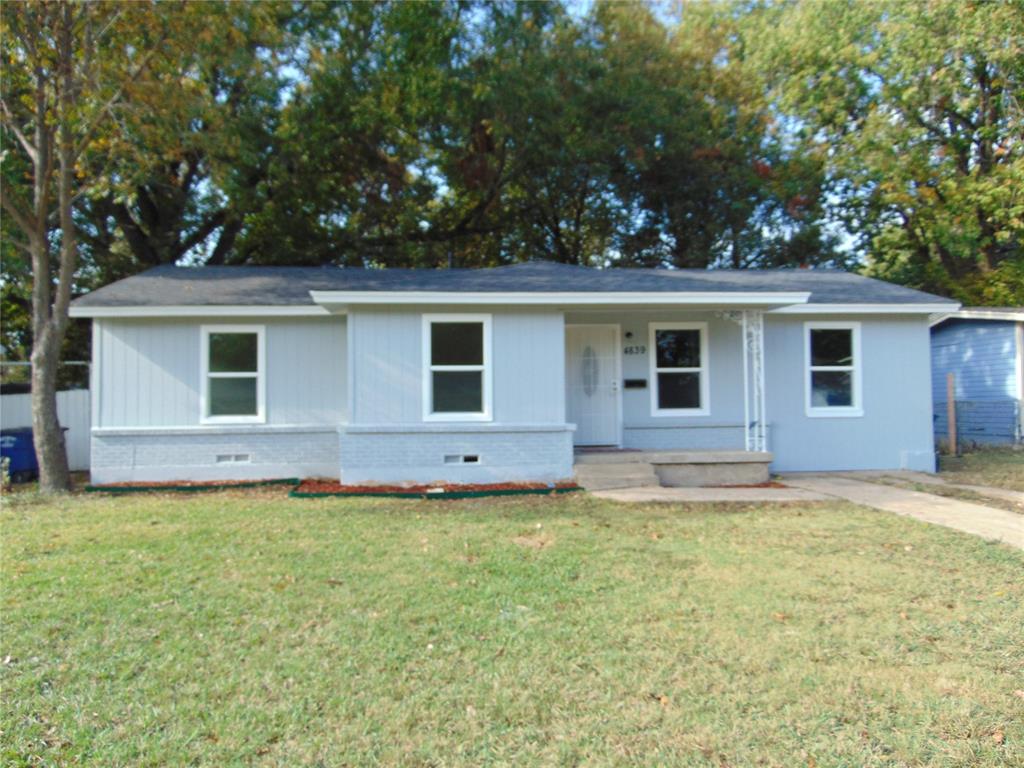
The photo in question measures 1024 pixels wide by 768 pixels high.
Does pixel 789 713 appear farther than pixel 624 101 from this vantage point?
No

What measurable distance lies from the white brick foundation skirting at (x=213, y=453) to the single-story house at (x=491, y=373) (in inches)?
0.9

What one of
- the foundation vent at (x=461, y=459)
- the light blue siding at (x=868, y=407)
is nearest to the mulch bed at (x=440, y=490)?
the foundation vent at (x=461, y=459)

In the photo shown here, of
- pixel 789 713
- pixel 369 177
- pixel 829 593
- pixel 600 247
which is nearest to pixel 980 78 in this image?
pixel 600 247

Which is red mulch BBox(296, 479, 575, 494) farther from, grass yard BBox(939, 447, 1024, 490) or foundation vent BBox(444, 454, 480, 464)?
grass yard BBox(939, 447, 1024, 490)

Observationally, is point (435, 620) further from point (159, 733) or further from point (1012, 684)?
point (1012, 684)

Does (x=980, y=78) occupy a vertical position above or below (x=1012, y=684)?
above

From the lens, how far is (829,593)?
461cm

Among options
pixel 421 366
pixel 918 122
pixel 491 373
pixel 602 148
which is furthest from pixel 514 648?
pixel 918 122

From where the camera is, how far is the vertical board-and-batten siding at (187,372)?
1007 centimetres

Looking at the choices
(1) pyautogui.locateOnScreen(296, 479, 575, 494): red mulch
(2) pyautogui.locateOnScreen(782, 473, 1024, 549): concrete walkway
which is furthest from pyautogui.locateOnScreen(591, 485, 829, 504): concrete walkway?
(1) pyautogui.locateOnScreen(296, 479, 575, 494): red mulch

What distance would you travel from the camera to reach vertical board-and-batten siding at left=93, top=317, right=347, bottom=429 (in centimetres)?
1007

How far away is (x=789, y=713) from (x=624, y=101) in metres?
18.0

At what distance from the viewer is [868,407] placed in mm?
10766

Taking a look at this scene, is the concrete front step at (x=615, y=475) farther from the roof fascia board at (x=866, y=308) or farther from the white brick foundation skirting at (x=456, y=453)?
the roof fascia board at (x=866, y=308)
